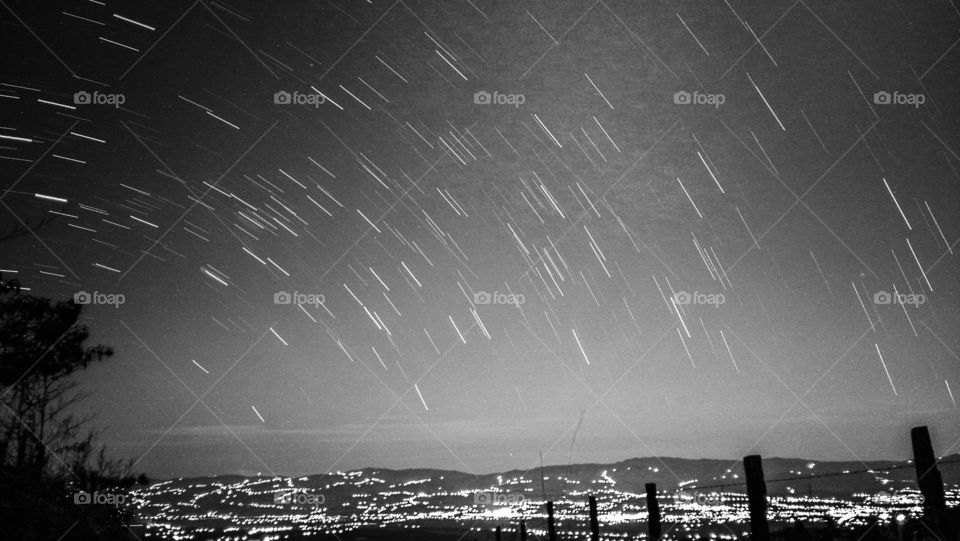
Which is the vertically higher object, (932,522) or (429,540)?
(932,522)

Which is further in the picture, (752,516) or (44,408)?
(44,408)

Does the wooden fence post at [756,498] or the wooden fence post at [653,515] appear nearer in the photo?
the wooden fence post at [756,498]

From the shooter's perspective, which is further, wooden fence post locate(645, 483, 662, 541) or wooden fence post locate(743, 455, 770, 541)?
wooden fence post locate(645, 483, 662, 541)

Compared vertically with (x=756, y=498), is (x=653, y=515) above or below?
below

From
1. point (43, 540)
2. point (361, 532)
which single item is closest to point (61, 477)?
point (43, 540)

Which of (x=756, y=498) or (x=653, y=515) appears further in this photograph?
(x=653, y=515)

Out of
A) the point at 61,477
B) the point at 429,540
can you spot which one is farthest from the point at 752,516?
the point at 429,540

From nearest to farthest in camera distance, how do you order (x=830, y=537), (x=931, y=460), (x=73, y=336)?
1. (x=931, y=460)
2. (x=830, y=537)
3. (x=73, y=336)

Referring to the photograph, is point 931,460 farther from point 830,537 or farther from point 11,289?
point 11,289

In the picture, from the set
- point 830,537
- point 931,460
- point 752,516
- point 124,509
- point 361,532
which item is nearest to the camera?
point 931,460

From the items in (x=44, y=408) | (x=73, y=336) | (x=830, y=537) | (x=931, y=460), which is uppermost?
(x=73, y=336)
